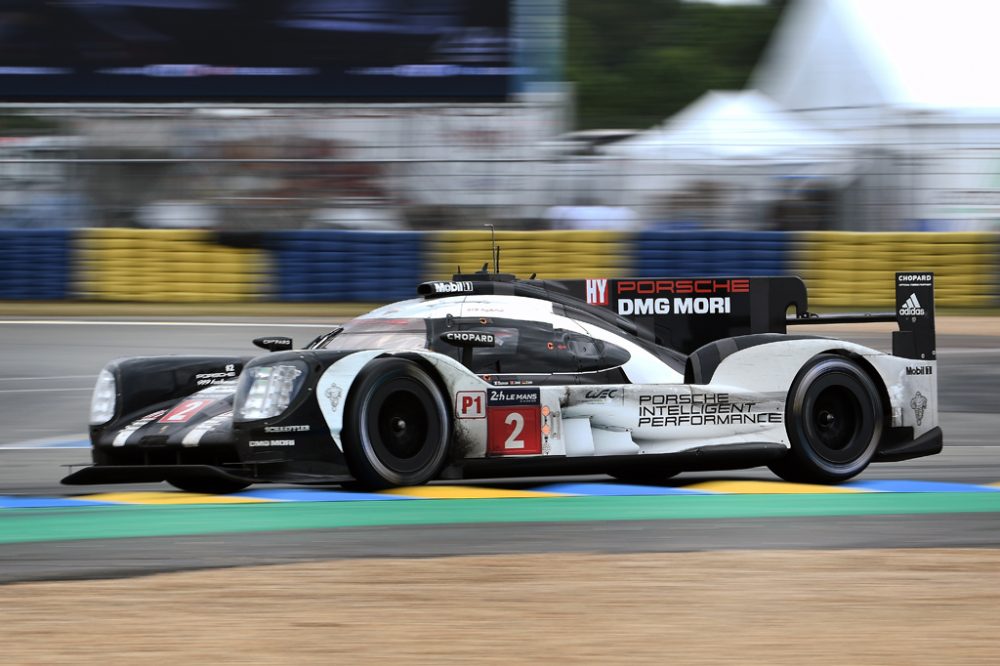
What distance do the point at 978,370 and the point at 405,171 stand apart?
8659 millimetres

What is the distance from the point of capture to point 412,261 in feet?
61.3

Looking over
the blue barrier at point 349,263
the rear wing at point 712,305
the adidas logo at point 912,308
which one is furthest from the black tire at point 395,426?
the blue barrier at point 349,263

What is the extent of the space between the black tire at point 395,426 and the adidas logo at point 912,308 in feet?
9.03

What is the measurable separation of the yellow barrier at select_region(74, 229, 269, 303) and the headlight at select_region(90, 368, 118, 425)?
11.3 m

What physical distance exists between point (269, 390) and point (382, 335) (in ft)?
2.43

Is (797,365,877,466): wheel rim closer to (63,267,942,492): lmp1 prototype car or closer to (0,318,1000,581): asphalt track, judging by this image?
(63,267,942,492): lmp1 prototype car

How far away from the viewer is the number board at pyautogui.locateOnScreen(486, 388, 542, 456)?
7090 mm

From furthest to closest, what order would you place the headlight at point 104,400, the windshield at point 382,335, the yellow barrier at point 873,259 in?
the yellow barrier at point 873,259 → the headlight at point 104,400 → the windshield at point 382,335

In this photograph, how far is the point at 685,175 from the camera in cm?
1922

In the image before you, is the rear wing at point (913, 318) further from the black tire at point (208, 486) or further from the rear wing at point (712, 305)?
the black tire at point (208, 486)

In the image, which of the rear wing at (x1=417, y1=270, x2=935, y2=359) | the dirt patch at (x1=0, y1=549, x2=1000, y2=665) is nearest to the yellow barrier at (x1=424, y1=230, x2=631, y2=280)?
the rear wing at (x1=417, y1=270, x2=935, y2=359)

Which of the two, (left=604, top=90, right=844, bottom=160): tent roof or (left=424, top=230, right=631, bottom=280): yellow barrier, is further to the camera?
(left=604, top=90, right=844, bottom=160): tent roof

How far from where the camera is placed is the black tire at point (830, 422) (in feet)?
25.1

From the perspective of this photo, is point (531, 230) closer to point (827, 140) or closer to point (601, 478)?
point (827, 140)
